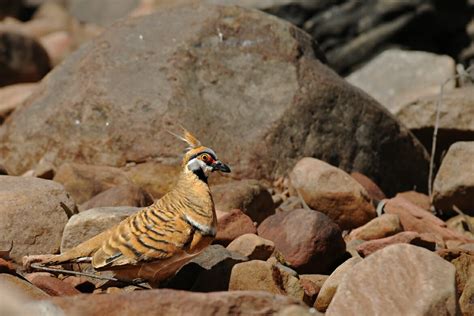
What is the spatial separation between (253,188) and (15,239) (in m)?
2.41

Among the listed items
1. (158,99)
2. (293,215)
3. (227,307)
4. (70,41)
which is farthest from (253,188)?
(70,41)

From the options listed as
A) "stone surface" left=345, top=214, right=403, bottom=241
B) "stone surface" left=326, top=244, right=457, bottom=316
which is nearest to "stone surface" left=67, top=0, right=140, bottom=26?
"stone surface" left=345, top=214, right=403, bottom=241

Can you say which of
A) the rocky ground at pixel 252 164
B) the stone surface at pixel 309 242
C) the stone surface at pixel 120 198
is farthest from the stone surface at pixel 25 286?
the stone surface at pixel 309 242

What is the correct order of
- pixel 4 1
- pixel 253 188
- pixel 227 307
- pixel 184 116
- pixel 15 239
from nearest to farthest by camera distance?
1. pixel 227 307
2. pixel 15 239
3. pixel 253 188
4. pixel 184 116
5. pixel 4 1

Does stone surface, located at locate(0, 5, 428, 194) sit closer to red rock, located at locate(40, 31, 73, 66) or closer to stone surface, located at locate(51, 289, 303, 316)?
stone surface, located at locate(51, 289, 303, 316)

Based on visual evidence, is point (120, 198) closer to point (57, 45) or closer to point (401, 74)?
point (401, 74)

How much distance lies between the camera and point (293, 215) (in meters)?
9.19

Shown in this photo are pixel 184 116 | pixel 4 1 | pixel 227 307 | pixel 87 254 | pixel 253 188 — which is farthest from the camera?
pixel 4 1

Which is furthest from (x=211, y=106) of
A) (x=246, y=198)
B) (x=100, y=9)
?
(x=100, y=9)

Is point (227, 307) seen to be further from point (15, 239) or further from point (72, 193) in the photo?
point (72, 193)

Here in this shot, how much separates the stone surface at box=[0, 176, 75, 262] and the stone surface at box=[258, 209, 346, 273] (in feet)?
6.05

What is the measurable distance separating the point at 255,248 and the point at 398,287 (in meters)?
1.95

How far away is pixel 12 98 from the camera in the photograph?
14.7 metres

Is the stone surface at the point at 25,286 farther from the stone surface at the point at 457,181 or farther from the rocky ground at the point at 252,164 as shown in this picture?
the stone surface at the point at 457,181
